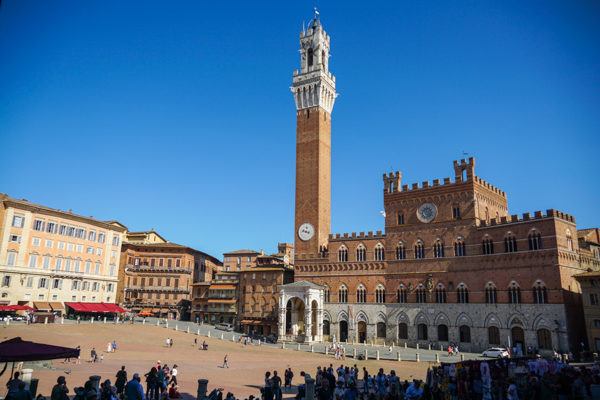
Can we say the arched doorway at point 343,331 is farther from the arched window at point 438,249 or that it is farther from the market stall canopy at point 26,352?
the market stall canopy at point 26,352

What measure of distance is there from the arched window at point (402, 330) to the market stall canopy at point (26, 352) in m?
43.2

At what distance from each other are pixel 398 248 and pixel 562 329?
1930 cm

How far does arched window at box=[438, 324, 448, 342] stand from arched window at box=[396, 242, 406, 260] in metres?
8.93

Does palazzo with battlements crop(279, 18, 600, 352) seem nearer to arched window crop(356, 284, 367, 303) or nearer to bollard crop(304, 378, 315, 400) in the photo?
arched window crop(356, 284, 367, 303)

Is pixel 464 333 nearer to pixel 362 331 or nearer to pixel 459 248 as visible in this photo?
pixel 459 248

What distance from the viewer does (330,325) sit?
191ft

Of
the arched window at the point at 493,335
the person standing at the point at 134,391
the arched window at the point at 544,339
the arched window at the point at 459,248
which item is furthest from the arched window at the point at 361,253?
the person standing at the point at 134,391

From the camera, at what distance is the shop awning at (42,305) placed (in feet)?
183

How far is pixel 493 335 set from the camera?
1845 inches

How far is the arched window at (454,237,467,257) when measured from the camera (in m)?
50.9

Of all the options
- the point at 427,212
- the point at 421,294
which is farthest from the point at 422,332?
the point at 427,212

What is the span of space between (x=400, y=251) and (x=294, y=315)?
15814 millimetres

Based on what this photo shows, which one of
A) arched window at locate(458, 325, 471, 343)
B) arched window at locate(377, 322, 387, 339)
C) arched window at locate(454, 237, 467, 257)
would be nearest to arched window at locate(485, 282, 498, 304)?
arched window at locate(458, 325, 471, 343)

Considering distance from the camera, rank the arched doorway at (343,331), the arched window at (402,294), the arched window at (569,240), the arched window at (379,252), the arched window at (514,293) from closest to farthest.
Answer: the arched window at (569,240) → the arched window at (514,293) → the arched window at (402,294) → the arched window at (379,252) → the arched doorway at (343,331)
